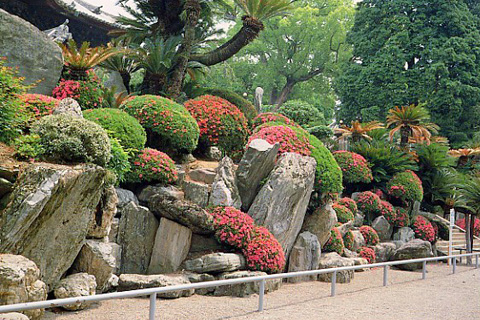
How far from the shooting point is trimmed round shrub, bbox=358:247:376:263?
16.4 meters

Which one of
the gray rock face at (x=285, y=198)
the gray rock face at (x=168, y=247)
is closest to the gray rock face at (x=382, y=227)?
the gray rock face at (x=285, y=198)

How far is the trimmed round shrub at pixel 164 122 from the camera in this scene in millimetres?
12641

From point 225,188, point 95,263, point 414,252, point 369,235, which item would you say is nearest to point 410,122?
point 369,235

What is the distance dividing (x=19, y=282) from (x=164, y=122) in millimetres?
7092

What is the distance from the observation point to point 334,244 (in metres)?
14.4

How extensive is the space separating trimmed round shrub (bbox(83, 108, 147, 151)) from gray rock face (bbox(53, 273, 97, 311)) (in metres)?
3.82

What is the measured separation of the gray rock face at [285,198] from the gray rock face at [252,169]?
0.31 meters

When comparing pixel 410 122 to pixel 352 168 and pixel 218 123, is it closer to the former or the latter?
pixel 352 168

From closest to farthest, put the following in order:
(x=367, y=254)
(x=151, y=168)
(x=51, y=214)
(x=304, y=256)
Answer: (x=51, y=214) < (x=151, y=168) < (x=304, y=256) < (x=367, y=254)

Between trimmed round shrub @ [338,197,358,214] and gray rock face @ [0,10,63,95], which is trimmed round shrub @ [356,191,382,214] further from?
gray rock face @ [0,10,63,95]

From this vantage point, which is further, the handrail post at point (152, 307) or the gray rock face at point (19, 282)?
the handrail post at point (152, 307)

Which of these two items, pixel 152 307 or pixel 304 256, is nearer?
pixel 152 307

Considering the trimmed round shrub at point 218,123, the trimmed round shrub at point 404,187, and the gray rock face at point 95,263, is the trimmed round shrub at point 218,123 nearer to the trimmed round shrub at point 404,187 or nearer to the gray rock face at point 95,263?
the gray rock face at point 95,263

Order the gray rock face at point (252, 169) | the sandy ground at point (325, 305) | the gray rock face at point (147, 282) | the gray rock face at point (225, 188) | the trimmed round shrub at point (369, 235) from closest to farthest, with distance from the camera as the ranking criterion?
1. the sandy ground at point (325, 305)
2. the gray rock face at point (147, 282)
3. the gray rock face at point (225, 188)
4. the gray rock face at point (252, 169)
5. the trimmed round shrub at point (369, 235)
